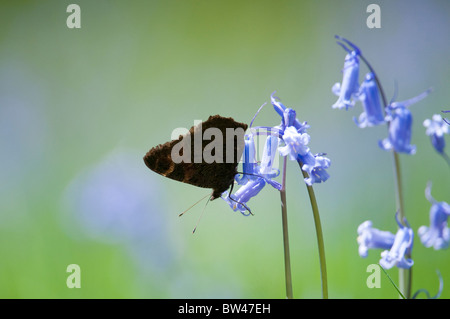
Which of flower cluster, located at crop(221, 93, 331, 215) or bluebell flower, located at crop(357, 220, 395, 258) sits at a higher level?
flower cluster, located at crop(221, 93, 331, 215)

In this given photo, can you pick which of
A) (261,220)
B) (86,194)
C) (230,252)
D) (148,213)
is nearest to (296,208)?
(261,220)

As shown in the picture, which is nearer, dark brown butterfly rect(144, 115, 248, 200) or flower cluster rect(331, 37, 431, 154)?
flower cluster rect(331, 37, 431, 154)

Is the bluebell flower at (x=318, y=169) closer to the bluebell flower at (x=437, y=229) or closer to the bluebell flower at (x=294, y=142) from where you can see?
the bluebell flower at (x=294, y=142)

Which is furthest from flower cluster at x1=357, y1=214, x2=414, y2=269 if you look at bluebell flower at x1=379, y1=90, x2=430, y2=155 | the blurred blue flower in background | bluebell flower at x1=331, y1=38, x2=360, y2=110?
the blurred blue flower in background

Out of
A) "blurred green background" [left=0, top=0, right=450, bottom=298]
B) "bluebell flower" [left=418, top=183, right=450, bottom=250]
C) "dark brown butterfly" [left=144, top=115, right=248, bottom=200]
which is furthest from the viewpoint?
"blurred green background" [left=0, top=0, right=450, bottom=298]

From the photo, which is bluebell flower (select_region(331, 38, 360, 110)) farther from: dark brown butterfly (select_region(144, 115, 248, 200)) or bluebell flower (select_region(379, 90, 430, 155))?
dark brown butterfly (select_region(144, 115, 248, 200))

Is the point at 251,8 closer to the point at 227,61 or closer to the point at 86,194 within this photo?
the point at 227,61

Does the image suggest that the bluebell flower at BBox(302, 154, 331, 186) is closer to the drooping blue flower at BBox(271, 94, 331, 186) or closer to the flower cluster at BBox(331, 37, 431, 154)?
the drooping blue flower at BBox(271, 94, 331, 186)

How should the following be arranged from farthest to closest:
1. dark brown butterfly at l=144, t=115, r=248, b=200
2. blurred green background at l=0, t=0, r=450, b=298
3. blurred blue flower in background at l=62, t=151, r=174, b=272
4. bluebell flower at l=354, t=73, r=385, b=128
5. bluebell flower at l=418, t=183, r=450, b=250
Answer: blurred blue flower in background at l=62, t=151, r=174, b=272
blurred green background at l=0, t=0, r=450, b=298
dark brown butterfly at l=144, t=115, r=248, b=200
bluebell flower at l=354, t=73, r=385, b=128
bluebell flower at l=418, t=183, r=450, b=250

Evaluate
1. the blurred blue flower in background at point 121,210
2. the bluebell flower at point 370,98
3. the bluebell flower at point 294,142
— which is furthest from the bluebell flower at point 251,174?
the blurred blue flower in background at point 121,210
